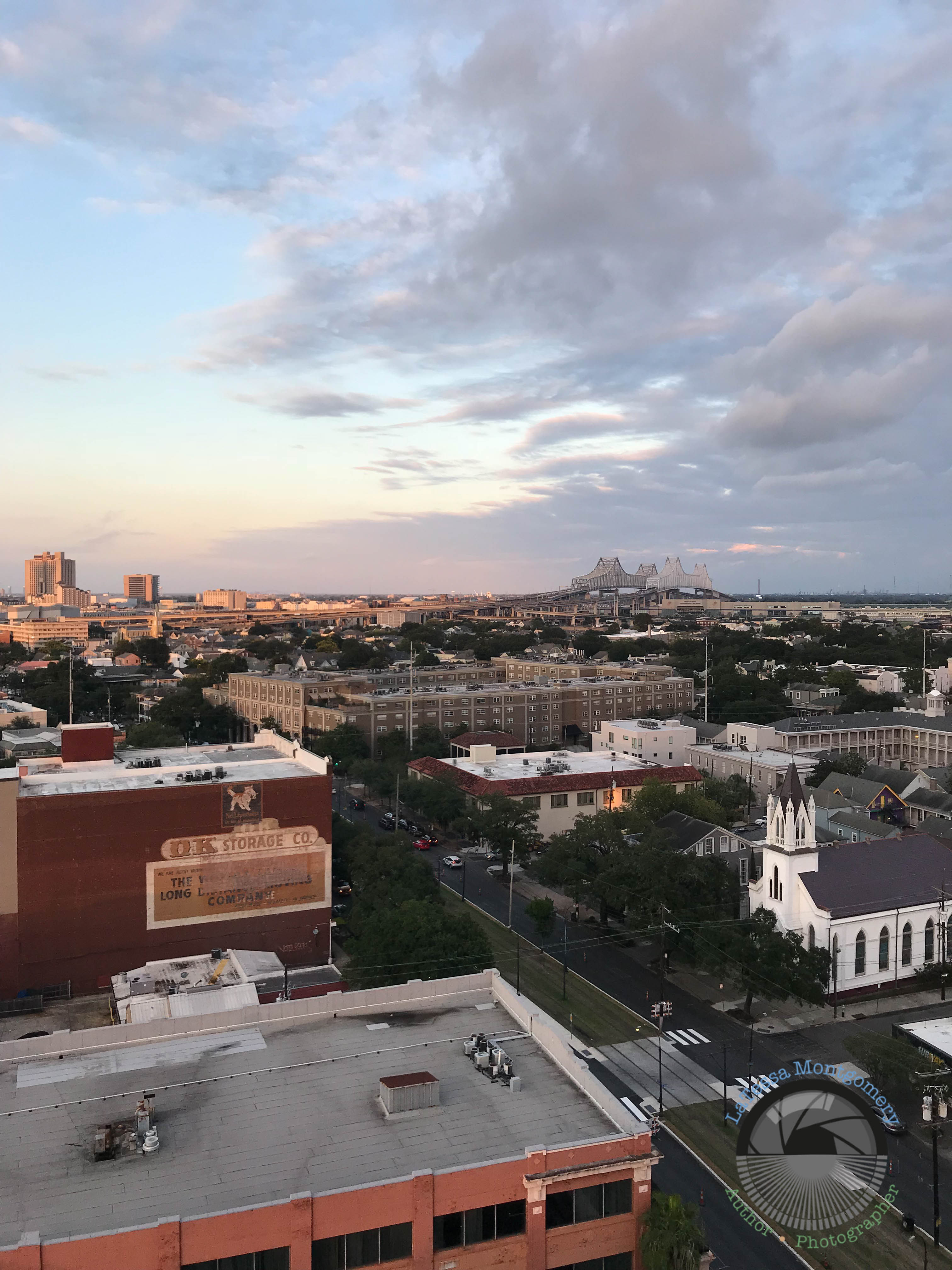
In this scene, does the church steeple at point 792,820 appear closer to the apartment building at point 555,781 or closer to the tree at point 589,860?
the tree at point 589,860

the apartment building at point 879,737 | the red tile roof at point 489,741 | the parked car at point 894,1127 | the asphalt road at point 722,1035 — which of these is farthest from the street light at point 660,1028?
the apartment building at point 879,737

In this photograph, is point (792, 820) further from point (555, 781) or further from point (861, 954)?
point (555, 781)

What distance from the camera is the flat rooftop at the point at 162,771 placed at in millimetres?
44031

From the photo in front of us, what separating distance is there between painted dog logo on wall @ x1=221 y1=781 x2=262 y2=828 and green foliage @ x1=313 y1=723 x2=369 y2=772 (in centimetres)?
4474

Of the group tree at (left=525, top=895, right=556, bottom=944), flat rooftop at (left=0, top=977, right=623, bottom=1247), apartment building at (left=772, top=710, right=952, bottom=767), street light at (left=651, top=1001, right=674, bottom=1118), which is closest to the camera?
flat rooftop at (left=0, top=977, right=623, bottom=1247)

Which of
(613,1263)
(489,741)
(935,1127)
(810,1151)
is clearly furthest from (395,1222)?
(489,741)

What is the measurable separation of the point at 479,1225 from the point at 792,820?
94.8 ft

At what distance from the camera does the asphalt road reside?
28.6 meters

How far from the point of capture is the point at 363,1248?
1880cm

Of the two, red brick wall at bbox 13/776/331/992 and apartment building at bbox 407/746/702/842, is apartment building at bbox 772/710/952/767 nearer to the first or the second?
apartment building at bbox 407/746/702/842

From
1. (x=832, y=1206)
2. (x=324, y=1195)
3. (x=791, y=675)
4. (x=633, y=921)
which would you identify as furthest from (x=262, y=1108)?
(x=791, y=675)

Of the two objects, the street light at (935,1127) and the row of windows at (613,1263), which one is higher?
the row of windows at (613,1263)

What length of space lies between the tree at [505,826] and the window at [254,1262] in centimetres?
4075

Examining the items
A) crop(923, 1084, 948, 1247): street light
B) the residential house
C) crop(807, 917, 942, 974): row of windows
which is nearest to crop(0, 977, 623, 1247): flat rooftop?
crop(923, 1084, 948, 1247): street light
